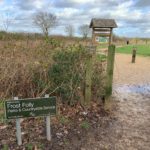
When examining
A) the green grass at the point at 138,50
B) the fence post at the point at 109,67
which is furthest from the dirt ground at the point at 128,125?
the green grass at the point at 138,50

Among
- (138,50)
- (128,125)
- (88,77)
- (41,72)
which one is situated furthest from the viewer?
(138,50)

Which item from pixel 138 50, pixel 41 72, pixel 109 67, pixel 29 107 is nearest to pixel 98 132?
pixel 29 107

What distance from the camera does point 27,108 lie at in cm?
430

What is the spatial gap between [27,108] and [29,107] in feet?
0.11

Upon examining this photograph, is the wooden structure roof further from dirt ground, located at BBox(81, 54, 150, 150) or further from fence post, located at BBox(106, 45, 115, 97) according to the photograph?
fence post, located at BBox(106, 45, 115, 97)

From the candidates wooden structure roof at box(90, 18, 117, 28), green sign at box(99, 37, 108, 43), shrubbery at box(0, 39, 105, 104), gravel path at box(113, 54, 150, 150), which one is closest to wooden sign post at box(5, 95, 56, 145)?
gravel path at box(113, 54, 150, 150)

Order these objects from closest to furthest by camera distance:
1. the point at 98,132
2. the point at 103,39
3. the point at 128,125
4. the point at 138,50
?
1. the point at 98,132
2. the point at 128,125
3. the point at 103,39
4. the point at 138,50

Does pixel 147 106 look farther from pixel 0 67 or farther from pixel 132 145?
pixel 0 67

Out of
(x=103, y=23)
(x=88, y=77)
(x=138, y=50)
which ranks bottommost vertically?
(x=138, y=50)

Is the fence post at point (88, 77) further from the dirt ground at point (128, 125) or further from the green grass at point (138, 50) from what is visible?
the green grass at point (138, 50)

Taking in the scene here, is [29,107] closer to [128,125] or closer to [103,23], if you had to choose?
[128,125]

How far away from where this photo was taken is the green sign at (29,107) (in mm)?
4195

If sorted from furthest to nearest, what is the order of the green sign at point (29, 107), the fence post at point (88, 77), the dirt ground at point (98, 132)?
the fence post at point (88, 77) → the dirt ground at point (98, 132) → the green sign at point (29, 107)

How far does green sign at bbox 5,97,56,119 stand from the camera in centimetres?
420
